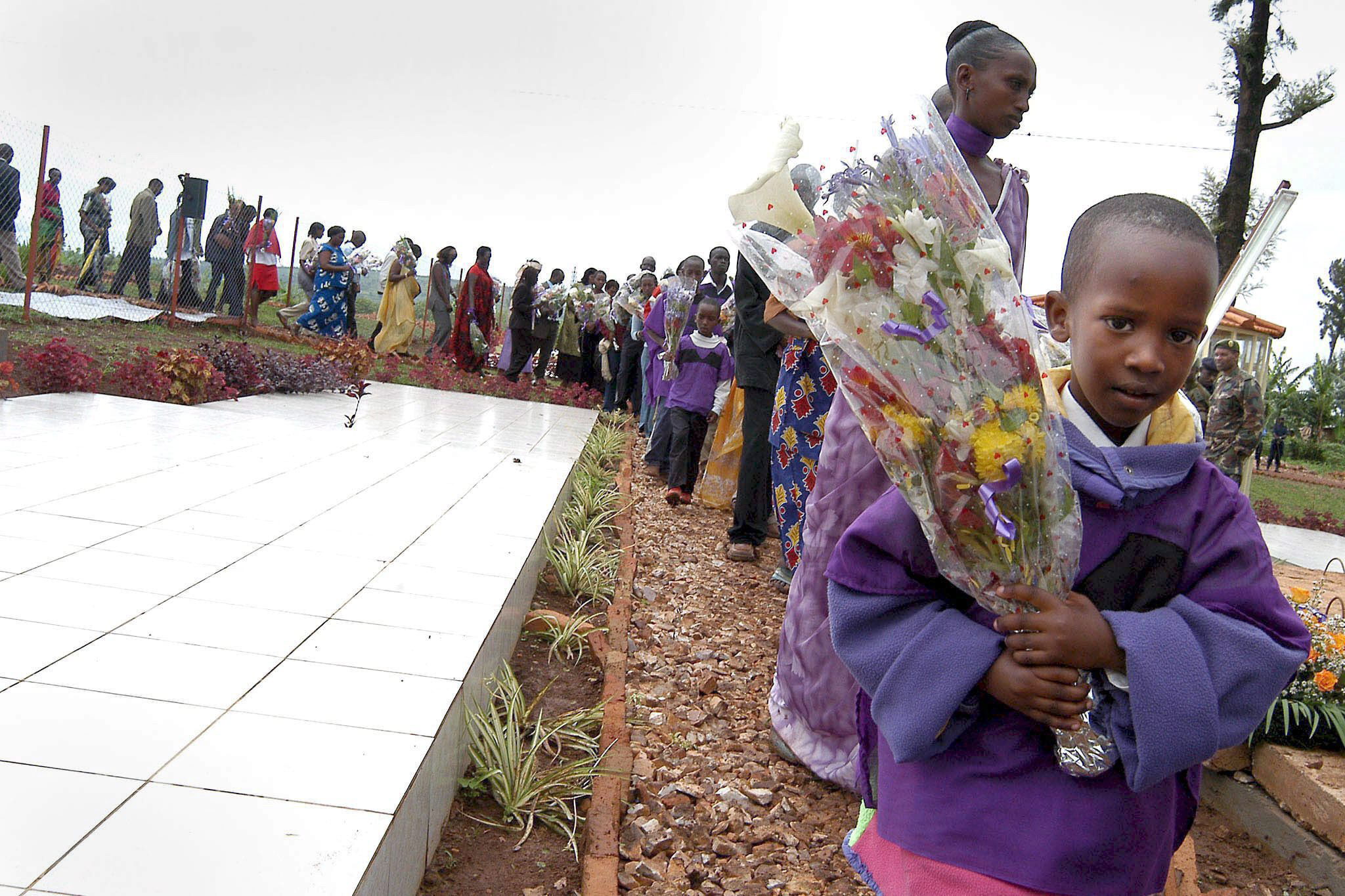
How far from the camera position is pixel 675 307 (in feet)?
31.8

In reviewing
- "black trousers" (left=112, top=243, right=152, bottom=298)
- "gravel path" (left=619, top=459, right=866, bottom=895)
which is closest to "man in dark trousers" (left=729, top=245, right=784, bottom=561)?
"gravel path" (left=619, top=459, right=866, bottom=895)

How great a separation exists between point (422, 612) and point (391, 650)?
0.45 metres

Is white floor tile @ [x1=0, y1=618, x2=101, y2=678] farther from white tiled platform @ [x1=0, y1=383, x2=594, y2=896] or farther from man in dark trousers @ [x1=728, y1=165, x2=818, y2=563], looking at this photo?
man in dark trousers @ [x1=728, y1=165, x2=818, y2=563]

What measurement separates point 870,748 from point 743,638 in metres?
3.17

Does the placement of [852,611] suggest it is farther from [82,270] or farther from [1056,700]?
[82,270]

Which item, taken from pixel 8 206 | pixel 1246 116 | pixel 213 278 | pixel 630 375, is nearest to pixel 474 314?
pixel 630 375

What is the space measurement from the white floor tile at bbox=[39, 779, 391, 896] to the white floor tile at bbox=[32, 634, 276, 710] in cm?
55

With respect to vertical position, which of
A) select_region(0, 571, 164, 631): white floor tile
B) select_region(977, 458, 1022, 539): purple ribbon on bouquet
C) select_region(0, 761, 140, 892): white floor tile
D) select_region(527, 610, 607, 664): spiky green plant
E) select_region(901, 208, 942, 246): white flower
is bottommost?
select_region(527, 610, 607, 664): spiky green plant

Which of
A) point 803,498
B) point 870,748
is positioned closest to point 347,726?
point 870,748

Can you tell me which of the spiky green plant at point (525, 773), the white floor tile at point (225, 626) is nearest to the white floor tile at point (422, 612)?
the white floor tile at point (225, 626)

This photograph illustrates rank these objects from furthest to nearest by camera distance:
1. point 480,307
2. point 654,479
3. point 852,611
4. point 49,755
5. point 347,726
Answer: point 480,307 → point 654,479 → point 347,726 → point 49,755 → point 852,611

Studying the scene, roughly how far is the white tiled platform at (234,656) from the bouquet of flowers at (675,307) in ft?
9.86

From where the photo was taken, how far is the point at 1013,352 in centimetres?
149

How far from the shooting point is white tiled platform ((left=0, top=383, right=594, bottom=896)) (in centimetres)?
216
